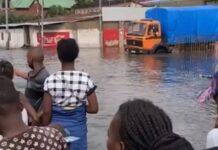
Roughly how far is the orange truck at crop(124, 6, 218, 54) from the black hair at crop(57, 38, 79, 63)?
1183 inches

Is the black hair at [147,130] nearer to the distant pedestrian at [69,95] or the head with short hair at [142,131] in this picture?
the head with short hair at [142,131]

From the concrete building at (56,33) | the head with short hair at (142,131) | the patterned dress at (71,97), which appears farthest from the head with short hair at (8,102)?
the concrete building at (56,33)

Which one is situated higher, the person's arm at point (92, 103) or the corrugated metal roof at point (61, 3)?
the corrugated metal roof at point (61, 3)

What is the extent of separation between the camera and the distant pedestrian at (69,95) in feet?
14.5

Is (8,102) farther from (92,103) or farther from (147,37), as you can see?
(147,37)

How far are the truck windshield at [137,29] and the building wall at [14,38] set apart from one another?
54.9ft

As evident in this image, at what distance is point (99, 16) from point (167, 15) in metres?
13.8

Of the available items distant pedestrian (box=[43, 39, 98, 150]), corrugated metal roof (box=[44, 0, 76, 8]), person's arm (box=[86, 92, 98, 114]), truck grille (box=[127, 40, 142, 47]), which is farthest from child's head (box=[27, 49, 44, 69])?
corrugated metal roof (box=[44, 0, 76, 8])

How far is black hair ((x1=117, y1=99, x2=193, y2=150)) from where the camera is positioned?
1987 mm

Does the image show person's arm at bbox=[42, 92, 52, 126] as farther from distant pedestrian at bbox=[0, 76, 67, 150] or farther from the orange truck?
the orange truck

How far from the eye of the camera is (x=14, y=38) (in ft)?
168

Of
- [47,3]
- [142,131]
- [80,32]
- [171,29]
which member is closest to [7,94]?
[142,131]

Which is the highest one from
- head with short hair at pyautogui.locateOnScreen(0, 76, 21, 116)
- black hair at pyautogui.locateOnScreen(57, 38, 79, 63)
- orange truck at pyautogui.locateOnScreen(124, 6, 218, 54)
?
black hair at pyautogui.locateOnScreen(57, 38, 79, 63)

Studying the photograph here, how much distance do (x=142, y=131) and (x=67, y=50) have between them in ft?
8.29
